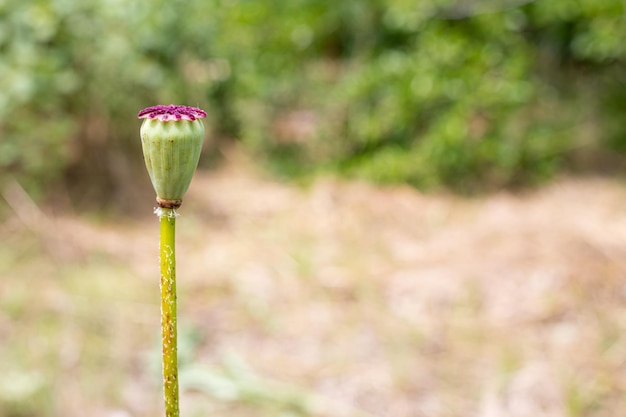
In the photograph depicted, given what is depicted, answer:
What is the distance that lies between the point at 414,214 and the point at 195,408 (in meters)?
2.22

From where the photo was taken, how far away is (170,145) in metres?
0.50

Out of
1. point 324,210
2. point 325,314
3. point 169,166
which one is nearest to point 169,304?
point 169,166

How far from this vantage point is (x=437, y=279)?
2.96 m

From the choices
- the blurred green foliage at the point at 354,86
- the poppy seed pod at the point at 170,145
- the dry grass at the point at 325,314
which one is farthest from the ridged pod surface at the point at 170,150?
the blurred green foliage at the point at 354,86

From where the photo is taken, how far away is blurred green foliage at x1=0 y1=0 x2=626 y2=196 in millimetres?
3582

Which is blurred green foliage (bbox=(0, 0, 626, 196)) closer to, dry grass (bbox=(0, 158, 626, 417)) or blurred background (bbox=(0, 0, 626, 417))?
blurred background (bbox=(0, 0, 626, 417))

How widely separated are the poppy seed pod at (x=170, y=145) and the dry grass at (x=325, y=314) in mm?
1641

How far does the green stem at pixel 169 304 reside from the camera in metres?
0.49

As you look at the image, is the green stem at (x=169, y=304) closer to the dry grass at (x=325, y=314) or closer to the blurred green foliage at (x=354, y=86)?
the dry grass at (x=325, y=314)

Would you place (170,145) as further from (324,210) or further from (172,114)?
(324,210)

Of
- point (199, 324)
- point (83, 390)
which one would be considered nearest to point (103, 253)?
point (199, 324)

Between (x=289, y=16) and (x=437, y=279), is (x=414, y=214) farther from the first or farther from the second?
(x=289, y=16)

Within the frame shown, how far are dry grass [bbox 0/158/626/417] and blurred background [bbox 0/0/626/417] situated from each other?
1 cm

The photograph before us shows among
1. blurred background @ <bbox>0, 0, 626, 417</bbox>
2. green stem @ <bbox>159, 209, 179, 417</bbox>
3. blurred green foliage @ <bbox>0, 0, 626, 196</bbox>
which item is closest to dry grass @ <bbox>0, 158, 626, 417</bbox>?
blurred background @ <bbox>0, 0, 626, 417</bbox>
